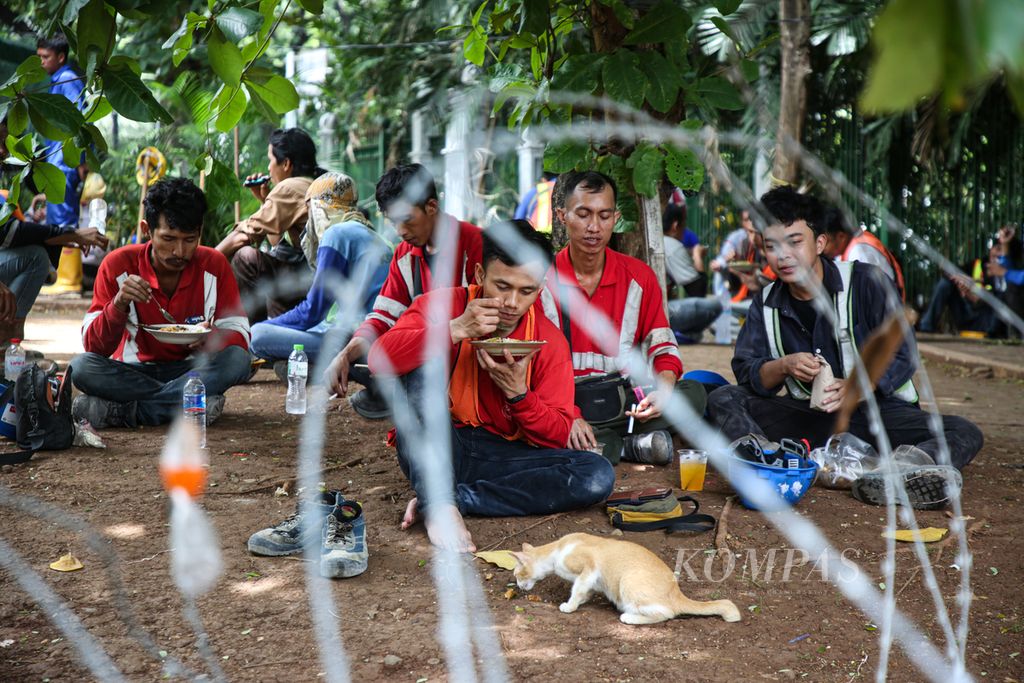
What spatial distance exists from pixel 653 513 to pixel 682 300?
595cm

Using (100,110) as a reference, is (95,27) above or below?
above

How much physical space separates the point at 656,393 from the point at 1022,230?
9.57m

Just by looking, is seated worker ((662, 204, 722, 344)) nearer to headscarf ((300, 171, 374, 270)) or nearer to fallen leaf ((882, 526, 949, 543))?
headscarf ((300, 171, 374, 270))

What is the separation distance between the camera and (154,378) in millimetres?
5602

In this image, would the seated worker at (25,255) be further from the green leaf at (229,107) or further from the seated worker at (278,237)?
the green leaf at (229,107)

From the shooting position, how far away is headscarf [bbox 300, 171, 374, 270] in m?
6.47

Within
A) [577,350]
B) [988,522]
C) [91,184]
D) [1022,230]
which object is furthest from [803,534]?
[1022,230]

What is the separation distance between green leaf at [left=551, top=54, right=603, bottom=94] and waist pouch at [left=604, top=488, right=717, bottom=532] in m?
1.66

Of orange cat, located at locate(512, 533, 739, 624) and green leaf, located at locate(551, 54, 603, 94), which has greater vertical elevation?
green leaf, located at locate(551, 54, 603, 94)

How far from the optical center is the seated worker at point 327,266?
621cm

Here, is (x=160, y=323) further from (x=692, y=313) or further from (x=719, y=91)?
(x=692, y=313)

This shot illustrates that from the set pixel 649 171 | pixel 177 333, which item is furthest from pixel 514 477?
pixel 177 333

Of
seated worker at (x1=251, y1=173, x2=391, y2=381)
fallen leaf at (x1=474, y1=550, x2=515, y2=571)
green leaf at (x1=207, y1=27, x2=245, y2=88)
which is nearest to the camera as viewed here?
green leaf at (x1=207, y1=27, x2=245, y2=88)

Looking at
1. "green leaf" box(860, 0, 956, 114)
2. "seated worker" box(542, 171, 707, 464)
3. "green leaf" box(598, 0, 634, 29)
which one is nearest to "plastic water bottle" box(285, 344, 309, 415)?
"seated worker" box(542, 171, 707, 464)
